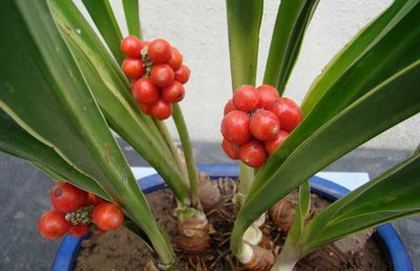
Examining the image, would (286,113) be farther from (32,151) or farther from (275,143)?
(32,151)

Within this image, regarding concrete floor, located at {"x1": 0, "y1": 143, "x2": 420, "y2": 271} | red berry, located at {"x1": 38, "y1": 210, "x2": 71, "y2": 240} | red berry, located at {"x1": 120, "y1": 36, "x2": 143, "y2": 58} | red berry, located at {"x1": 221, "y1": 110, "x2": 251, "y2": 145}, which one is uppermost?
red berry, located at {"x1": 120, "y1": 36, "x2": 143, "y2": 58}

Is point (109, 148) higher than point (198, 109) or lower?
higher

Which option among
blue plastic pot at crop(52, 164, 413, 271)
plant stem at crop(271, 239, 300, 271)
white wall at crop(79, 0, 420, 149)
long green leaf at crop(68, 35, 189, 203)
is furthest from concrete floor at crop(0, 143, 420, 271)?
long green leaf at crop(68, 35, 189, 203)

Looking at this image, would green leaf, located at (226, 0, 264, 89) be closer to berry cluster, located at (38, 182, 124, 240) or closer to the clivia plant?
the clivia plant

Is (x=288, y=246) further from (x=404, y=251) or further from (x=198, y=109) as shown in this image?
(x=198, y=109)

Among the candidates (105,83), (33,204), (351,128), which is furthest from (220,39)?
(351,128)

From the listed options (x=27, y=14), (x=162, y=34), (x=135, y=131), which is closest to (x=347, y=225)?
(x=135, y=131)

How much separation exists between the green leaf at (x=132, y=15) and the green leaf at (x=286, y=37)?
149mm

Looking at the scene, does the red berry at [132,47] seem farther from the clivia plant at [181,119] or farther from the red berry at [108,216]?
the red berry at [108,216]

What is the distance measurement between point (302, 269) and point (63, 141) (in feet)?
1.21

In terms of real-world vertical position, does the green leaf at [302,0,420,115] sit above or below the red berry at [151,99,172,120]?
above

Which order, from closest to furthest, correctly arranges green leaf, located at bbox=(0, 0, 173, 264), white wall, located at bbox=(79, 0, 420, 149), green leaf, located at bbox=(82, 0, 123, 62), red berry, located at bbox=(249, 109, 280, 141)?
1. green leaf, located at bbox=(0, 0, 173, 264)
2. red berry, located at bbox=(249, 109, 280, 141)
3. green leaf, located at bbox=(82, 0, 123, 62)
4. white wall, located at bbox=(79, 0, 420, 149)

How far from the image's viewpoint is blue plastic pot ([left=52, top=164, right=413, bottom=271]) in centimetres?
55

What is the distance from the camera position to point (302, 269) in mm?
564
